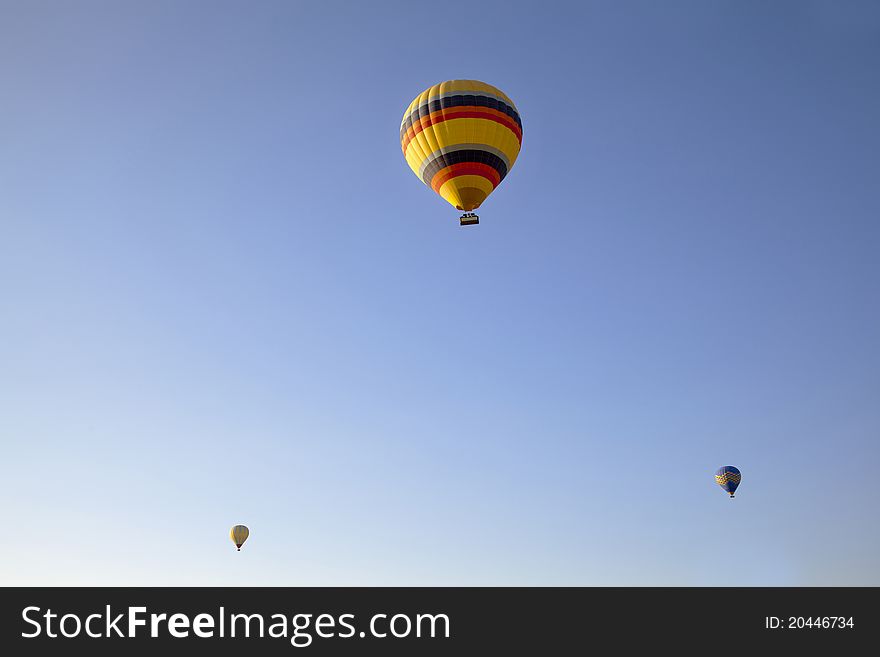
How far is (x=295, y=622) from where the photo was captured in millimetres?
32719

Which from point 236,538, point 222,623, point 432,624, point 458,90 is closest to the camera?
point 222,623

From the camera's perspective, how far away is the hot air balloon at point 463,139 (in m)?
41.0

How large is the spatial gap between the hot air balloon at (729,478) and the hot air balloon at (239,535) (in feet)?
183

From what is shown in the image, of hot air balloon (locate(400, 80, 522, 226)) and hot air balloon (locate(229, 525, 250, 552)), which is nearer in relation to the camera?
hot air balloon (locate(400, 80, 522, 226))

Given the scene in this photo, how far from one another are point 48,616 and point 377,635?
48.4ft

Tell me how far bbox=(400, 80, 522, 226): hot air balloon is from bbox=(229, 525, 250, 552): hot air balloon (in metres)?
53.5

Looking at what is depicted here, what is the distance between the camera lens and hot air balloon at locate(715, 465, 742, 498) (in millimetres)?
84938

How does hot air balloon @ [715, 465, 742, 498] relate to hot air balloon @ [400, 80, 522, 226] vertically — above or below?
below

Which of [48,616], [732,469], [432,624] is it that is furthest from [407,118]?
[732,469]

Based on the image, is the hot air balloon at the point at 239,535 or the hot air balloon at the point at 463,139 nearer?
the hot air balloon at the point at 463,139

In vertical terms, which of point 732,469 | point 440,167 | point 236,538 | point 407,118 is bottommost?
point 236,538

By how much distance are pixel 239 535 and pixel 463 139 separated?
57246 millimetres

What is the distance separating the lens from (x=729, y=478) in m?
85.0

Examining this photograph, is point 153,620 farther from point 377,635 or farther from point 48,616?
point 377,635
